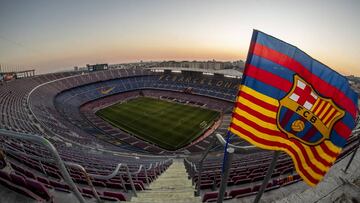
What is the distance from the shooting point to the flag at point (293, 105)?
398 centimetres

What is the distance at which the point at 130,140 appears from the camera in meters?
30.4

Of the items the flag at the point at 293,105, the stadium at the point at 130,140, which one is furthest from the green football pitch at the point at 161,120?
the flag at the point at 293,105

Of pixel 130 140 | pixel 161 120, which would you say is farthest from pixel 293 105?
pixel 161 120

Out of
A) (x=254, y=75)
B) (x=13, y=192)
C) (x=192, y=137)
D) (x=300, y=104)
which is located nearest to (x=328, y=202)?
(x=300, y=104)

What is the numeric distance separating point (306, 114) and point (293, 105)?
416mm

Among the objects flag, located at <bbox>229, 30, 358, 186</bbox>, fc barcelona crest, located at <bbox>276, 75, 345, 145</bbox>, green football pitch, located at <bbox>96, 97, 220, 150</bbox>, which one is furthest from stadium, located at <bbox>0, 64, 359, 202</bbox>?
fc barcelona crest, located at <bbox>276, 75, 345, 145</bbox>

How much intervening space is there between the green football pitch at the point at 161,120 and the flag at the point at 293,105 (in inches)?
980

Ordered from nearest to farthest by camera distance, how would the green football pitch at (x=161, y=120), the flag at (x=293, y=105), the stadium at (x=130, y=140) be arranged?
the flag at (x=293, y=105), the stadium at (x=130, y=140), the green football pitch at (x=161, y=120)

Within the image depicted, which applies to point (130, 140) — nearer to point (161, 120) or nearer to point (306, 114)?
point (161, 120)

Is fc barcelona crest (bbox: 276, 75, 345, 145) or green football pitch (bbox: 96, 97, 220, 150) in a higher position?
fc barcelona crest (bbox: 276, 75, 345, 145)

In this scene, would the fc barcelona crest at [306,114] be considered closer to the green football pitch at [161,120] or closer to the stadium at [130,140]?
the stadium at [130,140]

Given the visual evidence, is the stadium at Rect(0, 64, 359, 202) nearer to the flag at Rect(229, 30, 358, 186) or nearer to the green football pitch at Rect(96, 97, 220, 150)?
the green football pitch at Rect(96, 97, 220, 150)

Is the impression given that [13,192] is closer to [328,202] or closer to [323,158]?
[323,158]

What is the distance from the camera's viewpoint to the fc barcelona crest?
411 cm
